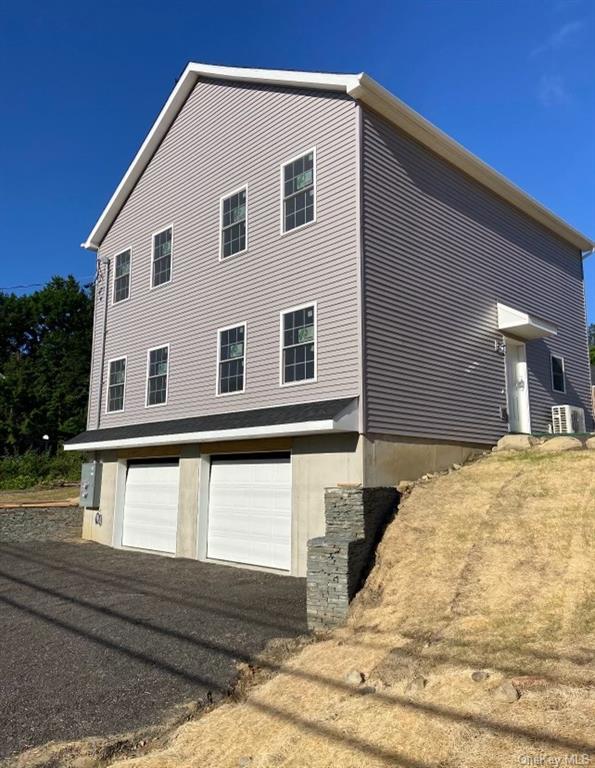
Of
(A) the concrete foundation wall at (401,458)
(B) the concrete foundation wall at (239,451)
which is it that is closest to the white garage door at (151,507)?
(B) the concrete foundation wall at (239,451)

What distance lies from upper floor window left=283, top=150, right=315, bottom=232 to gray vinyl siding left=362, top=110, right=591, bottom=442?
55.4 inches

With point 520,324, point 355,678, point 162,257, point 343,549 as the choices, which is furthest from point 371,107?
point 355,678

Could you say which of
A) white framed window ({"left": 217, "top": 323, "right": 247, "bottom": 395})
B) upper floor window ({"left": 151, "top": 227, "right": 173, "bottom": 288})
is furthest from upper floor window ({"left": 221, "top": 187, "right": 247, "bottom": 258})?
upper floor window ({"left": 151, "top": 227, "right": 173, "bottom": 288})

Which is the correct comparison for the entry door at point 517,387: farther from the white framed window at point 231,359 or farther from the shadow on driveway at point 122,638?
the shadow on driveway at point 122,638

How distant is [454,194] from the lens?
537 inches

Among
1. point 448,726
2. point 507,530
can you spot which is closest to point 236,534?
point 507,530

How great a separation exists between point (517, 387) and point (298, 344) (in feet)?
20.4

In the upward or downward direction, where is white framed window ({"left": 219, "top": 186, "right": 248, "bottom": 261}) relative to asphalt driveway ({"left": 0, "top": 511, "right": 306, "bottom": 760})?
upward

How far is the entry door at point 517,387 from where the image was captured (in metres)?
14.3

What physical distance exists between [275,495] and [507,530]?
516cm

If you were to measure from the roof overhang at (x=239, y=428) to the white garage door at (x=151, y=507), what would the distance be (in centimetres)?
98

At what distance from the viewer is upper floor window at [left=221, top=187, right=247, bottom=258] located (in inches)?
543

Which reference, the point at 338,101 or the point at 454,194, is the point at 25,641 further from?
the point at 454,194

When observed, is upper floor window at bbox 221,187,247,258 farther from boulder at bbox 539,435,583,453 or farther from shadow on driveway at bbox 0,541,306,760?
boulder at bbox 539,435,583,453
